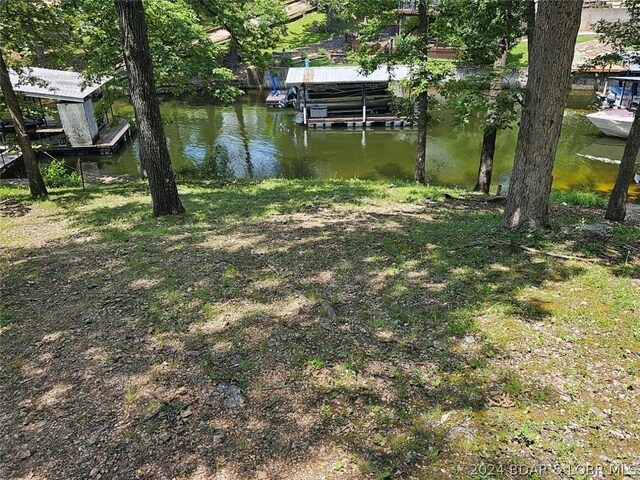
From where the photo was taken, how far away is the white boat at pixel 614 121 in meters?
21.3

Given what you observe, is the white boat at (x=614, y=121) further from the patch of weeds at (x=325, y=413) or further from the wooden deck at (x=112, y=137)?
the patch of weeds at (x=325, y=413)

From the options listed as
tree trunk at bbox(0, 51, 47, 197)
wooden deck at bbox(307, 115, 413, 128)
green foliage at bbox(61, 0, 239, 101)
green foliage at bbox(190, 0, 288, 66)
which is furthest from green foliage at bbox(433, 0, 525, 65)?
wooden deck at bbox(307, 115, 413, 128)

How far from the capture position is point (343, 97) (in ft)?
85.5

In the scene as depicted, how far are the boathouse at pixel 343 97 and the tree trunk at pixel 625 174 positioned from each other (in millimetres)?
17209

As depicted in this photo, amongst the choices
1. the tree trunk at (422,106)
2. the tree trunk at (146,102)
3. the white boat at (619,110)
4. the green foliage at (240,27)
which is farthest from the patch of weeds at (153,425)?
the white boat at (619,110)

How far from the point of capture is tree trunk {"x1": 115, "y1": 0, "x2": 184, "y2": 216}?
7250mm

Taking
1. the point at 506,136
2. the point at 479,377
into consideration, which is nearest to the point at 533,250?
the point at 479,377

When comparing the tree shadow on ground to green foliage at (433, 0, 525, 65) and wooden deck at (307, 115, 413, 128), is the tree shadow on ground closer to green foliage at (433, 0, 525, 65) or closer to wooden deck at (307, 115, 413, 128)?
green foliage at (433, 0, 525, 65)

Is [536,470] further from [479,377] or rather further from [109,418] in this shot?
[109,418]

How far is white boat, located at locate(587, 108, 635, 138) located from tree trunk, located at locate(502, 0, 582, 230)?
20020 mm

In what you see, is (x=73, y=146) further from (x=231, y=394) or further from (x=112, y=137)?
(x=231, y=394)

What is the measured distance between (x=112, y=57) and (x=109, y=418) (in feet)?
39.7

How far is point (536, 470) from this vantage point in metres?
2.75

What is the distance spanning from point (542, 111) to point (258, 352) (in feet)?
14.6
